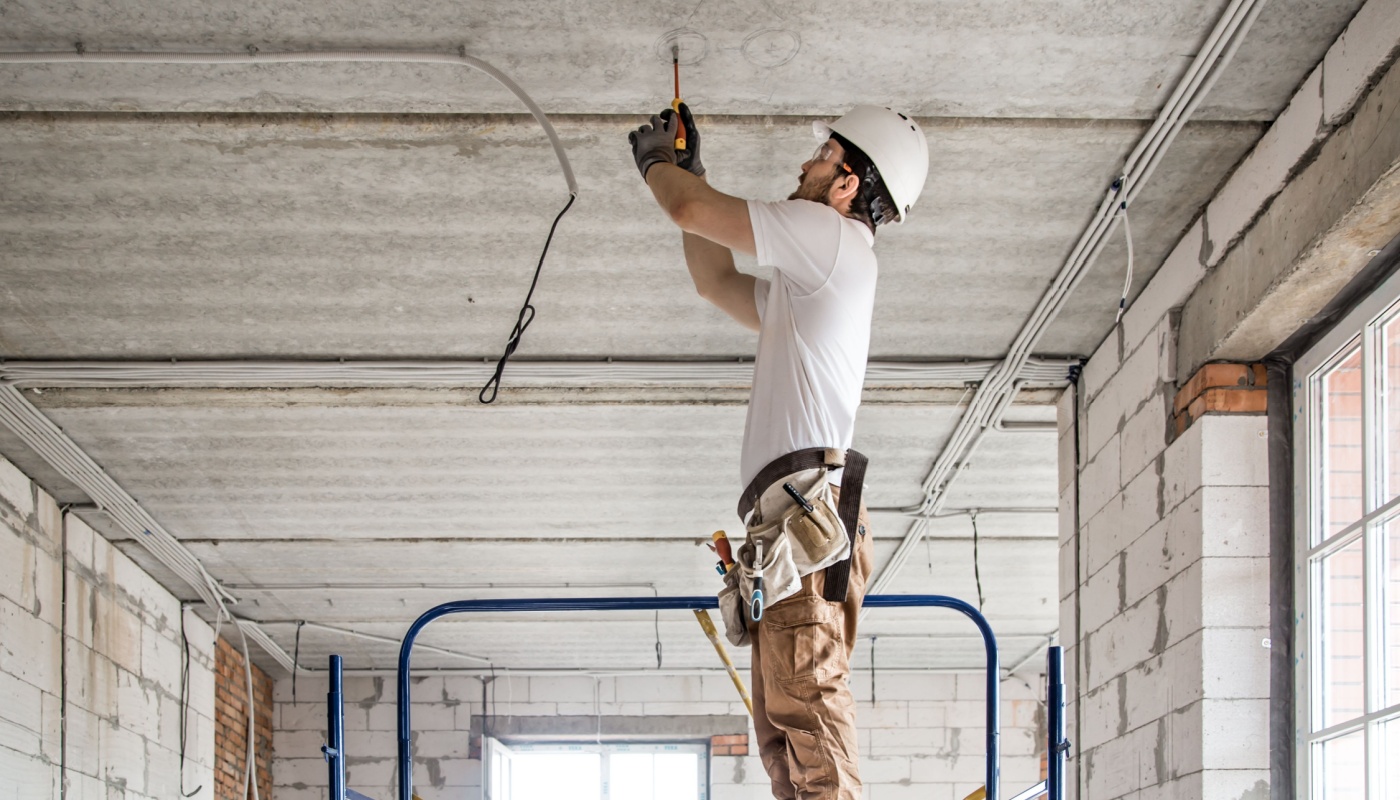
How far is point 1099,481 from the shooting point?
4.85 metres

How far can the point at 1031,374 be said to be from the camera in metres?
5.16

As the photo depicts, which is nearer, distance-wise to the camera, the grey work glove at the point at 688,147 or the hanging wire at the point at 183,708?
the grey work glove at the point at 688,147

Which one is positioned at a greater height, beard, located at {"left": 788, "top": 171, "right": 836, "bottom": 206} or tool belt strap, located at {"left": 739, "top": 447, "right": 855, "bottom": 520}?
beard, located at {"left": 788, "top": 171, "right": 836, "bottom": 206}

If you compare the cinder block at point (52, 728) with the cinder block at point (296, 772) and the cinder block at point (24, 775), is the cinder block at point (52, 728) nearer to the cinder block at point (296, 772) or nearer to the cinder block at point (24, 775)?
the cinder block at point (24, 775)

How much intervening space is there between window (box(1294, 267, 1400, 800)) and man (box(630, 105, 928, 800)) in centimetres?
124

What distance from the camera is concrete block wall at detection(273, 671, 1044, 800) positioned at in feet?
33.8

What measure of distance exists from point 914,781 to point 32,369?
718cm

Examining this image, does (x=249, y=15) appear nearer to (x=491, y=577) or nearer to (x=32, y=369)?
(x=32, y=369)

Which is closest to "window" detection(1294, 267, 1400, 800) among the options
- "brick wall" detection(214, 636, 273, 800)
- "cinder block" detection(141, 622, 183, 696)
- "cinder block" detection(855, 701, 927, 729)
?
"cinder block" detection(141, 622, 183, 696)

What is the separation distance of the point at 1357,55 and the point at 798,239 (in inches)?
51.4

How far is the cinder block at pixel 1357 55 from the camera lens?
3.02 meters

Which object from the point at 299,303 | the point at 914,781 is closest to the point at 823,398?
the point at 299,303

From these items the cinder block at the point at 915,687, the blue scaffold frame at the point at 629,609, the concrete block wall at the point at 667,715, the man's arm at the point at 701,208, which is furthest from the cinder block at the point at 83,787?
the cinder block at the point at 915,687

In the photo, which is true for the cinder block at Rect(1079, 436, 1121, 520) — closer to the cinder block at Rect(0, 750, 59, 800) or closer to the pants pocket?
the pants pocket
